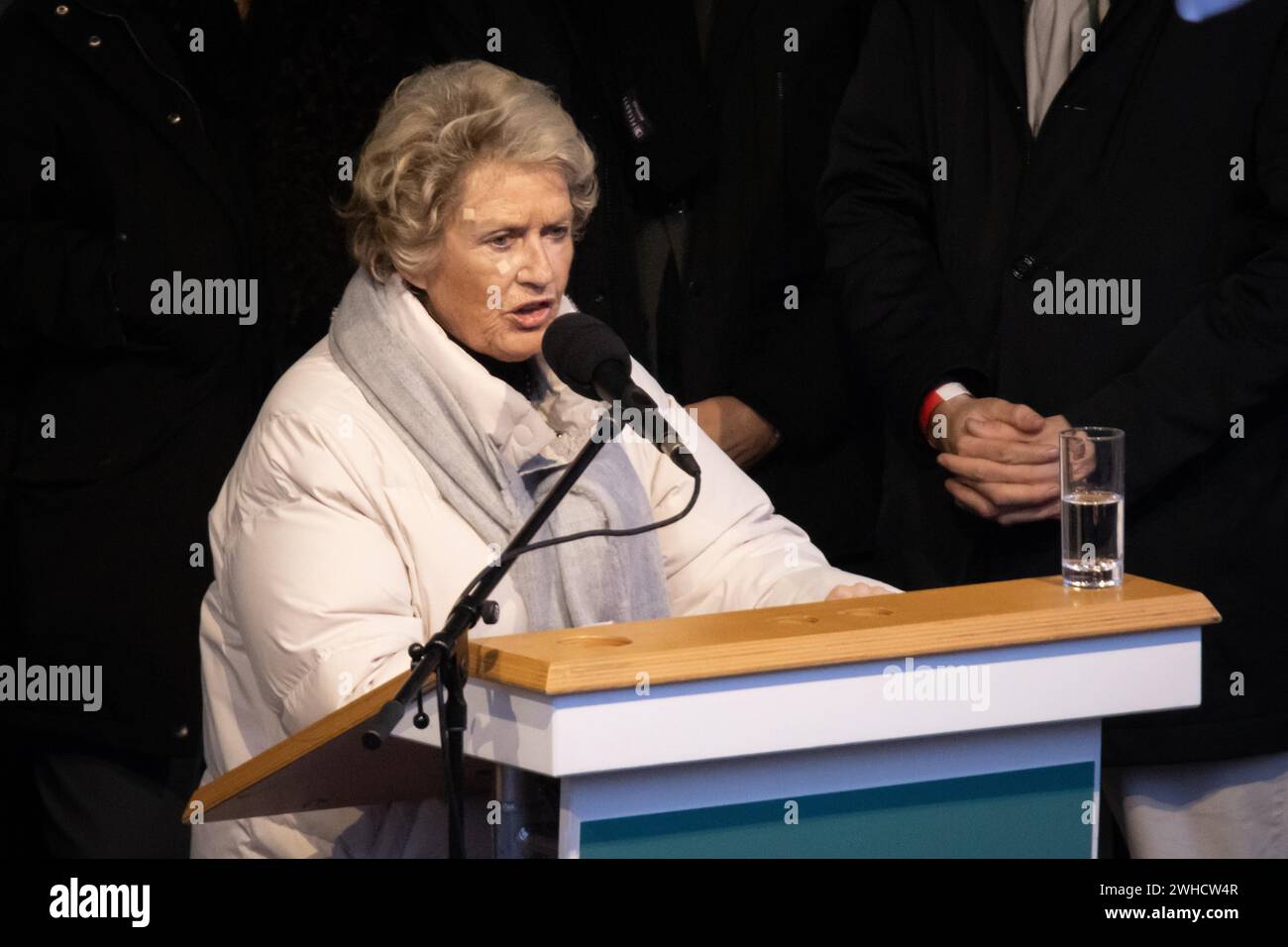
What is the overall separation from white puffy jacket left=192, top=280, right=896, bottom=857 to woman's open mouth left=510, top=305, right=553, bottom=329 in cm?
9

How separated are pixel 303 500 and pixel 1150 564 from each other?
1351 millimetres

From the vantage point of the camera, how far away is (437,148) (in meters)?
2.77

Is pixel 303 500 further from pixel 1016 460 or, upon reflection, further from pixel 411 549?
pixel 1016 460

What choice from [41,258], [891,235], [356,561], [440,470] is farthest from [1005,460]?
[41,258]

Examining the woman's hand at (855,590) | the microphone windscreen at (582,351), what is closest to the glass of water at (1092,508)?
the woman's hand at (855,590)

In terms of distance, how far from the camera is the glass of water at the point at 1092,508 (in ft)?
7.14

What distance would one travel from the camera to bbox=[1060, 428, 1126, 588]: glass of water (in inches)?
85.7

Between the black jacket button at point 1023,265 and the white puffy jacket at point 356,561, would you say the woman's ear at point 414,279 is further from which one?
the black jacket button at point 1023,265

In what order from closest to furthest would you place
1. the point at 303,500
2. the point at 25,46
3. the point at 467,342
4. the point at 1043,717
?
the point at 1043,717
the point at 303,500
the point at 467,342
the point at 25,46

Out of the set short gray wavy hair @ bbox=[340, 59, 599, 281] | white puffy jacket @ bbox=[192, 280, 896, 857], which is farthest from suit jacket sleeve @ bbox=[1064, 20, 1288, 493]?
short gray wavy hair @ bbox=[340, 59, 599, 281]

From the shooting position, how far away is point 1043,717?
6.52 feet

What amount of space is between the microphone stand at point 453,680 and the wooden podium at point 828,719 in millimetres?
36

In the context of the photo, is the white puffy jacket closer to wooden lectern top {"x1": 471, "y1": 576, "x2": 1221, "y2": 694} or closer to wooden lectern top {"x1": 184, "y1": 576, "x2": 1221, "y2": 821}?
wooden lectern top {"x1": 184, "y1": 576, "x2": 1221, "y2": 821}

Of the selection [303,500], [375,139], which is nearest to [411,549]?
[303,500]
